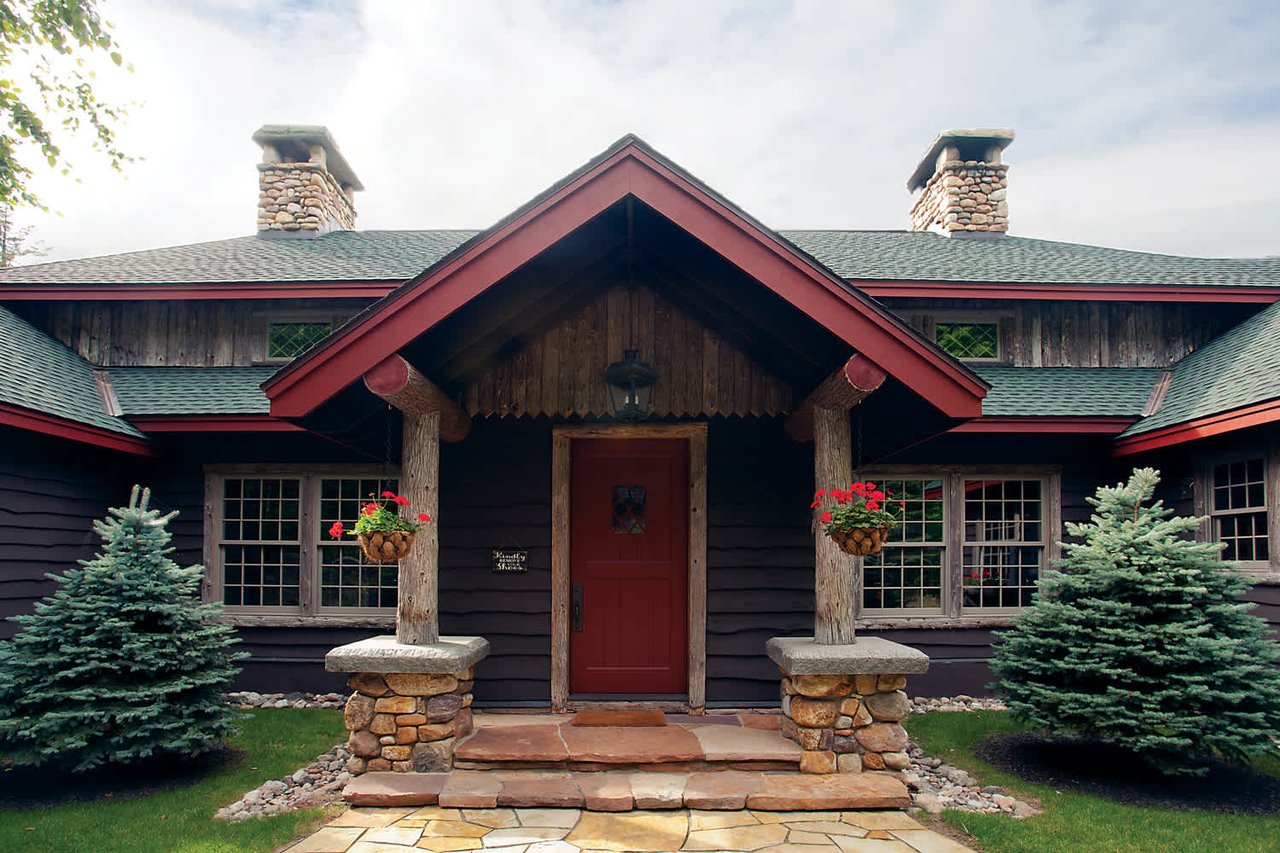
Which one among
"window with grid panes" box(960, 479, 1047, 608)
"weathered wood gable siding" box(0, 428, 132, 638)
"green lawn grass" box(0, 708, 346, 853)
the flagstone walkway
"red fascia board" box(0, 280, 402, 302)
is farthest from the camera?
"red fascia board" box(0, 280, 402, 302)

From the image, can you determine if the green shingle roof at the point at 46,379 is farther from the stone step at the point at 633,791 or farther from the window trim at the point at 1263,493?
the window trim at the point at 1263,493

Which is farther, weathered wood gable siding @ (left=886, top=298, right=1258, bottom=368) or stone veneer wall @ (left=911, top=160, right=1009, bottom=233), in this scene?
stone veneer wall @ (left=911, top=160, right=1009, bottom=233)

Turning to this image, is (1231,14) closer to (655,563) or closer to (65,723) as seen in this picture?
(655,563)

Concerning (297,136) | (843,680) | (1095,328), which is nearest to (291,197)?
(297,136)

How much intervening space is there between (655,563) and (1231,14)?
22.3ft

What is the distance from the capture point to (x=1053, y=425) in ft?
23.7

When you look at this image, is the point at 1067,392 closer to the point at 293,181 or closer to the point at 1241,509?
the point at 1241,509

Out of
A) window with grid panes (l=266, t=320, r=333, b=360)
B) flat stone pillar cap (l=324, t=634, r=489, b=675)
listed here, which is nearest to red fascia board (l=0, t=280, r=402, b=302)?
window with grid panes (l=266, t=320, r=333, b=360)

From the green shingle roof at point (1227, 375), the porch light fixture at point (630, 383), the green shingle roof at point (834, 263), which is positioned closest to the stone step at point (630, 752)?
the porch light fixture at point (630, 383)

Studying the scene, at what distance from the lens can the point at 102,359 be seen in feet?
27.2

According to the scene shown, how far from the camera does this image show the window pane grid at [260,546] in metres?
7.60

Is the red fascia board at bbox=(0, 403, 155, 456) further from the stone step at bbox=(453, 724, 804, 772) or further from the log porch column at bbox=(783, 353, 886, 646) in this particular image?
the log porch column at bbox=(783, 353, 886, 646)

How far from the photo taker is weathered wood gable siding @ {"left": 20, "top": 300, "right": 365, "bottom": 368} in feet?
27.2

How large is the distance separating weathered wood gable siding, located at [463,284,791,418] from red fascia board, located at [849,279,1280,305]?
2.69m
